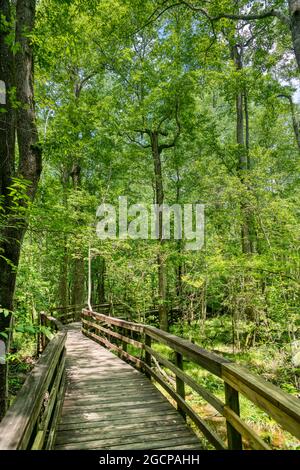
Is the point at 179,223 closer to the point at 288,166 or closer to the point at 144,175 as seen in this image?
the point at 144,175

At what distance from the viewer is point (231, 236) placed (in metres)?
14.7

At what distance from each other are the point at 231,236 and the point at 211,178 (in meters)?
3.43

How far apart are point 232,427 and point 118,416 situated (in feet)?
5.87

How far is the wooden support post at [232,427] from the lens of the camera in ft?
7.28

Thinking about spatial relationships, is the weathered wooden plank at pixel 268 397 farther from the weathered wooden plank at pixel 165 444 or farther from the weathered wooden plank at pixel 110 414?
the weathered wooden plank at pixel 110 414

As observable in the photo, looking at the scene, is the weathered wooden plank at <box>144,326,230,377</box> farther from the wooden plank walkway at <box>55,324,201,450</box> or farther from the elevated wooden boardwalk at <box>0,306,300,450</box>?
the wooden plank walkway at <box>55,324,201,450</box>

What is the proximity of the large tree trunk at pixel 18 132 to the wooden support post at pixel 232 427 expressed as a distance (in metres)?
3.36

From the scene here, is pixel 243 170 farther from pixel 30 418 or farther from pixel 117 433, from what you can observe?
pixel 30 418

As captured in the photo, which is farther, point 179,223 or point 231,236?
point 179,223

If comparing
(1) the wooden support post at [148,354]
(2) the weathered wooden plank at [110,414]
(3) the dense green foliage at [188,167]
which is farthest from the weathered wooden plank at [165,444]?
(3) the dense green foliage at [188,167]

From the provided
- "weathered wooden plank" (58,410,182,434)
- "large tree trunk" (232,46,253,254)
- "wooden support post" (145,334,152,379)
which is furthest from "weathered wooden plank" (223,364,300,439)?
"large tree trunk" (232,46,253,254)

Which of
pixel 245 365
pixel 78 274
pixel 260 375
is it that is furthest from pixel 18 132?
pixel 78 274

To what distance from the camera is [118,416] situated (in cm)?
356
